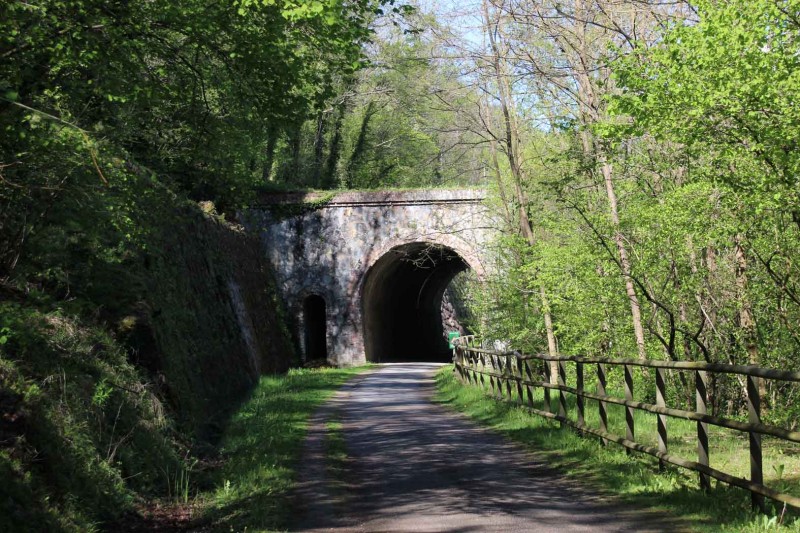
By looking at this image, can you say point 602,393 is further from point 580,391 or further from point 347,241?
point 347,241

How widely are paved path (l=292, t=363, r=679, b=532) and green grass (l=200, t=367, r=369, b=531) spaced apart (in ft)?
0.70

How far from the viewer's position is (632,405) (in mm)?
8414

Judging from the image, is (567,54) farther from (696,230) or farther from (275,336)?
(275,336)

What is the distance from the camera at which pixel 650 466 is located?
830 centimetres

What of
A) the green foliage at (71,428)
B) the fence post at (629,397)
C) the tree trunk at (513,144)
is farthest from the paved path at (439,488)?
the tree trunk at (513,144)

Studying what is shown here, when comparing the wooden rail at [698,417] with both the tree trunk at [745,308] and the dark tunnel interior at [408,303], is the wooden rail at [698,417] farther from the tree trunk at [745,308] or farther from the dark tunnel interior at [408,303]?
the dark tunnel interior at [408,303]

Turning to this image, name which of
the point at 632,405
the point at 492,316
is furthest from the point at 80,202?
the point at 492,316

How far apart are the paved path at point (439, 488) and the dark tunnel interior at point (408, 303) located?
17547mm

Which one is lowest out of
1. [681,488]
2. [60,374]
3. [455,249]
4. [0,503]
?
[681,488]

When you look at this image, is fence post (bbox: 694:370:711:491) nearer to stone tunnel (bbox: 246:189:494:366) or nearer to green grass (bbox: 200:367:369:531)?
green grass (bbox: 200:367:369:531)

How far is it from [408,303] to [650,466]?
3694 cm

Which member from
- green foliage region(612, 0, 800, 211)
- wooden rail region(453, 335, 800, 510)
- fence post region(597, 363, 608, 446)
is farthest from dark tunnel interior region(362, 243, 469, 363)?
fence post region(597, 363, 608, 446)


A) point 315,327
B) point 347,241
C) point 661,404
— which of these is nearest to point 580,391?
point 661,404

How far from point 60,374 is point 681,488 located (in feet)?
19.4
